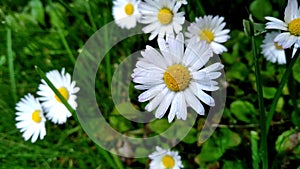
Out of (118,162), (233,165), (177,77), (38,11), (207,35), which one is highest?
(38,11)

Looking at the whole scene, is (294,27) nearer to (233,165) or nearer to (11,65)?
(233,165)

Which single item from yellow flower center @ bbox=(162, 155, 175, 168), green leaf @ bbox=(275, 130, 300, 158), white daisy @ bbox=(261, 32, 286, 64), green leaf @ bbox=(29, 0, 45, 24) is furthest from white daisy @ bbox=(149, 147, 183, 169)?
green leaf @ bbox=(29, 0, 45, 24)

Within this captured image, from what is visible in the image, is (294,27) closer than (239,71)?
Yes

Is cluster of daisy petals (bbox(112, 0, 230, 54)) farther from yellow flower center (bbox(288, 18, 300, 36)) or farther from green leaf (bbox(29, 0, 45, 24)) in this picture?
green leaf (bbox(29, 0, 45, 24))

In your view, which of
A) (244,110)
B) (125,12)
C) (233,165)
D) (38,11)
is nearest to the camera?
(233,165)

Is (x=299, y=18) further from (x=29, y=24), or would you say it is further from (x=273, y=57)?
(x=29, y=24)

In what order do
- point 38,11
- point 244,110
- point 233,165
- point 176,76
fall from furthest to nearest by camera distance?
point 38,11, point 244,110, point 233,165, point 176,76

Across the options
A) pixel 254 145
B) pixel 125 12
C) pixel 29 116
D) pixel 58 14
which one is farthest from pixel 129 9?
pixel 254 145

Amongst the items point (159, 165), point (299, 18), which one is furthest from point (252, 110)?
point (299, 18)
